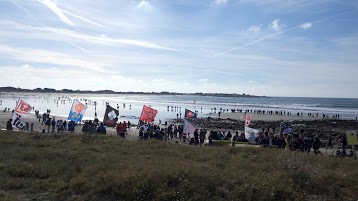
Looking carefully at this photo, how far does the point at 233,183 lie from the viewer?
33.3 ft

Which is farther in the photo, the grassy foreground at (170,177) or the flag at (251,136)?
the flag at (251,136)

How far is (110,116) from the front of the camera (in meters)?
25.8

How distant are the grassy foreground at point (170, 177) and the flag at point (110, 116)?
10.7m

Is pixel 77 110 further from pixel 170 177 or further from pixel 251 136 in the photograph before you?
pixel 170 177

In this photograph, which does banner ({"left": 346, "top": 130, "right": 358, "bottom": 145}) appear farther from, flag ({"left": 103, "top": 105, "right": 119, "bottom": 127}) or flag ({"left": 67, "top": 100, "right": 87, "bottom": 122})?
flag ({"left": 67, "top": 100, "right": 87, "bottom": 122})

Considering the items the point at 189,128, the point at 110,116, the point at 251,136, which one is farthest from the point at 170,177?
the point at 110,116

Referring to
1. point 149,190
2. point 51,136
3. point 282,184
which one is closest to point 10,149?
point 51,136

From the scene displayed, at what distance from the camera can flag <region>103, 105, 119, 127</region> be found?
84.1ft

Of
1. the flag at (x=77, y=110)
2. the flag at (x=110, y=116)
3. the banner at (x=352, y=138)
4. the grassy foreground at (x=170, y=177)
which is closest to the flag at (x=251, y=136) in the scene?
the banner at (x=352, y=138)

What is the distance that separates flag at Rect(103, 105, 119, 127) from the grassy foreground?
1065 centimetres

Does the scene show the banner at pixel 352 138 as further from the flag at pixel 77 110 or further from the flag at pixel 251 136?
the flag at pixel 77 110

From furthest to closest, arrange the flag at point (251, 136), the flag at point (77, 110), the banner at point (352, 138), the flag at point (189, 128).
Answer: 1. the flag at point (77, 110)
2. the flag at point (189, 128)
3. the flag at point (251, 136)
4. the banner at point (352, 138)

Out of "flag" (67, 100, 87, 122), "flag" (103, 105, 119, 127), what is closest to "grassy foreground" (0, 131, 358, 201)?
"flag" (67, 100, 87, 122)

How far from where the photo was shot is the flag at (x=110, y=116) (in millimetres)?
25641
